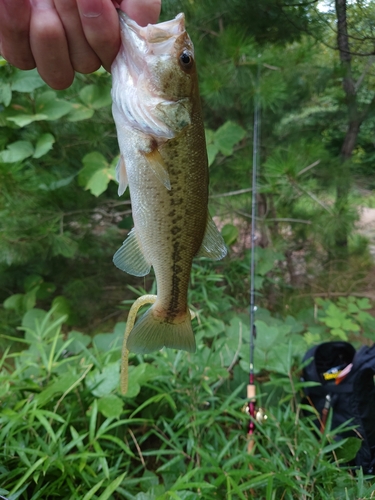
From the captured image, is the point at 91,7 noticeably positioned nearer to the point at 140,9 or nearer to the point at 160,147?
the point at 140,9

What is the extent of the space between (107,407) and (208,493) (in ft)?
1.73

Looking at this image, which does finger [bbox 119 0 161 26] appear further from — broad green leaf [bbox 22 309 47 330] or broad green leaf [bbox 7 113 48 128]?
broad green leaf [bbox 22 309 47 330]

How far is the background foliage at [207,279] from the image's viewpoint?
1340 millimetres

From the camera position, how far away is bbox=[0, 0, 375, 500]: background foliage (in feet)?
4.40

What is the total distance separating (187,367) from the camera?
5.77 feet

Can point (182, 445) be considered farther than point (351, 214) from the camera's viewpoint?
No

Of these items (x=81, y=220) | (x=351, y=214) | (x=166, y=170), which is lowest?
(x=81, y=220)

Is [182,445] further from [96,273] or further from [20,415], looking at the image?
[96,273]

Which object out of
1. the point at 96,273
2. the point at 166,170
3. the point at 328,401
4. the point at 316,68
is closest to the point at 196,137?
the point at 166,170

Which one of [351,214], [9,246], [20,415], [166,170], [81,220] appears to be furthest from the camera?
[81,220]

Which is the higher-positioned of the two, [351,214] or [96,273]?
[351,214]

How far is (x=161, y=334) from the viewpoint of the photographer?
34.6 inches

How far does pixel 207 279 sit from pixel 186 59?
1674 millimetres

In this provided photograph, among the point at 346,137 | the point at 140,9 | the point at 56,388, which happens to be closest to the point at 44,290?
the point at 56,388
